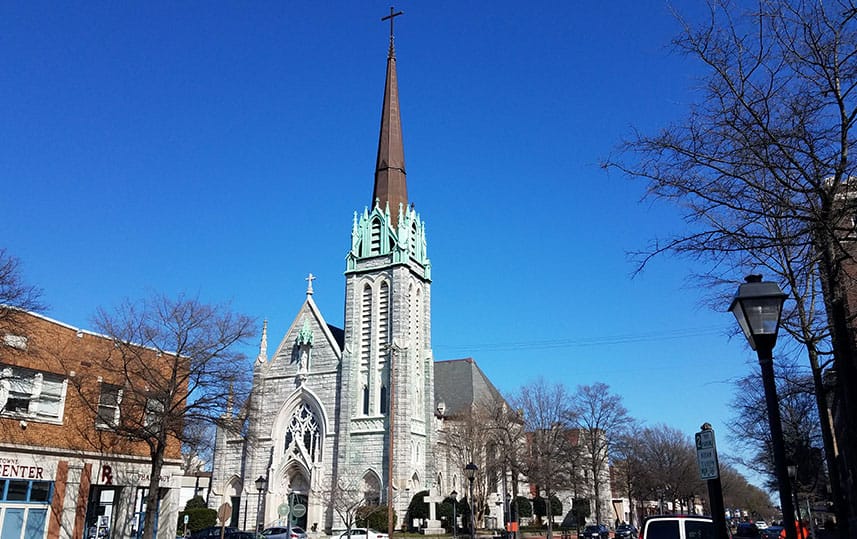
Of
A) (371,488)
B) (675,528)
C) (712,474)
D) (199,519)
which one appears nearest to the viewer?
(712,474)

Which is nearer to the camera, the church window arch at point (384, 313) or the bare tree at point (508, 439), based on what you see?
the bare tree at point (508, 439)

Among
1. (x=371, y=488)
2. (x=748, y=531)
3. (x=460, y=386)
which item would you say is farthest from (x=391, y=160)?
(x=748, y=531)

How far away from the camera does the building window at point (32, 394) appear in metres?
23.0

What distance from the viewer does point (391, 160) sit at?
5378 centimetres

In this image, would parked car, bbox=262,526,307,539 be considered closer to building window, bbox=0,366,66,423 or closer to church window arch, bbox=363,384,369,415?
church window arch, bbox=363,384,369,415

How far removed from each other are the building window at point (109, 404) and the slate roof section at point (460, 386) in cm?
3252

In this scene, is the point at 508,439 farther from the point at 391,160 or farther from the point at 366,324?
the point at 391,160

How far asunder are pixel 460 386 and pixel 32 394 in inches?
1590

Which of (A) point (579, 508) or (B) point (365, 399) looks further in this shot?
(A) point (579, 508)

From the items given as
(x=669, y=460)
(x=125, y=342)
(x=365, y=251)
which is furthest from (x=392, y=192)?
(x=669, y=460)

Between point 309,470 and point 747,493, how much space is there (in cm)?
11288

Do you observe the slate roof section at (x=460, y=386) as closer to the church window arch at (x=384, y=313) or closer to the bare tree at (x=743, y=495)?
the church window arch at (x=384, y=313)

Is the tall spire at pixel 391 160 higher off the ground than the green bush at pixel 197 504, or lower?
higher

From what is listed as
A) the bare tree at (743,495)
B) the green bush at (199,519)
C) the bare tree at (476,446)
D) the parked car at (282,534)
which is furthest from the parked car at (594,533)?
the bare tree at (743,495)
